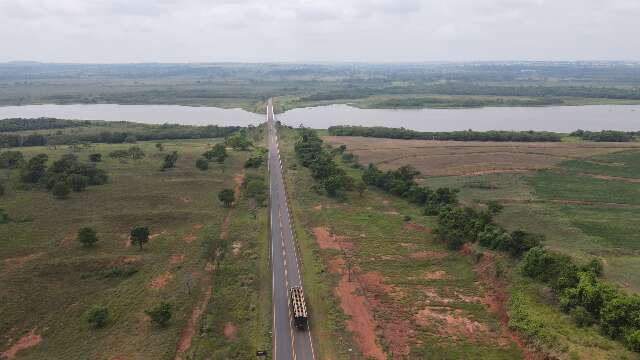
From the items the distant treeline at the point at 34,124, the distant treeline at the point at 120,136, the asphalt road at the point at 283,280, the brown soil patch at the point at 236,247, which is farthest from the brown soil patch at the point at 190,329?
the distant treeline at the point at 34,124

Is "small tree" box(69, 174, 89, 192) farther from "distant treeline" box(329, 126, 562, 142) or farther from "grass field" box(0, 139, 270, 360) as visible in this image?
"distant treeline" box(329, 126, 562, 142)

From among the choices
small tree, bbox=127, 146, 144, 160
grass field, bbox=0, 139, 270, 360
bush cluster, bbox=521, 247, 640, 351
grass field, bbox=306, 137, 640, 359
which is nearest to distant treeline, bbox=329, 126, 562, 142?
grass field, bbox=306, 137, 640, 359

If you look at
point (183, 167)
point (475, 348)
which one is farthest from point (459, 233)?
point (183, 167)

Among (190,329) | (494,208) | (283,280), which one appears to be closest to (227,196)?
(283,280)

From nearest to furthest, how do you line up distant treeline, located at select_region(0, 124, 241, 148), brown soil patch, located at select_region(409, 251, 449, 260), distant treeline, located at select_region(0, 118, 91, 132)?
brown soil patch, located at select_region(409, 251, 449, 260)
distant treeline, located at select_region(0, 124, 241, 148)
distant treeline, located at select_region(0, 118, 91, 132)

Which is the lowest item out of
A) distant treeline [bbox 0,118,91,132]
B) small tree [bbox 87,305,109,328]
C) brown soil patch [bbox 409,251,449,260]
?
small tree [bbox 87,305,109,328]

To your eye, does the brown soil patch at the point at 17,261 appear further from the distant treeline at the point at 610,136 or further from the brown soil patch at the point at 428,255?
the distant treeline at the point at 610,136
